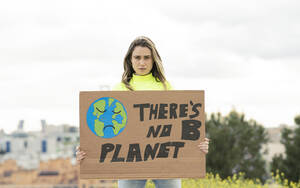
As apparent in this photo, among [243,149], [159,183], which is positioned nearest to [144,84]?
[159,183]

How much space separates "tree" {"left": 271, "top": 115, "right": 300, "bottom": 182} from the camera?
43.5ft

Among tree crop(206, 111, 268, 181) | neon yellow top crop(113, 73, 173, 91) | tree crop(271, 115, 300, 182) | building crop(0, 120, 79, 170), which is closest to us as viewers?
neon yellow top crop(113, 73, 173, 91)

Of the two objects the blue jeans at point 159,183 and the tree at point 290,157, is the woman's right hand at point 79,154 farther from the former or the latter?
the tree at point 290,157

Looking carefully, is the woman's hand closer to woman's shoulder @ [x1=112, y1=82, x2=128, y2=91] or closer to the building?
woman's shoulder @ [x1=112, y1=82, x2=128, y2=91]

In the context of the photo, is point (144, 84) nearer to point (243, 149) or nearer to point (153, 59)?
point (153, 59)

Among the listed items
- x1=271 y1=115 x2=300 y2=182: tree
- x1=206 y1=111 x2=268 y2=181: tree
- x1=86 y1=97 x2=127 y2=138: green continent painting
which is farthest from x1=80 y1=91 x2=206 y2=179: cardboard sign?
x1=271 y1=115 x2=300 y2=182: tree

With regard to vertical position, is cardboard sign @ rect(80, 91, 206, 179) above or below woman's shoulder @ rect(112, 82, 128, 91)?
below

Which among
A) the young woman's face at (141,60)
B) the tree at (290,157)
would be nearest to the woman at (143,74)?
the young woman's face at (141,60)

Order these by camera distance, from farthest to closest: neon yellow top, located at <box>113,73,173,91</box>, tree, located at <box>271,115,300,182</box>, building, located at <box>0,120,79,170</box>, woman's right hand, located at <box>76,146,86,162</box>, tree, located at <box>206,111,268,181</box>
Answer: building, located at <box>0,120,79,170</box> < tree, located at <box>271,115,300,182</box> < tree, located at <box>206,111,268,181</box> < neon yellow top, located at <box>113,73,173,91</box> < woman's right hand, located at <box>76,146,86,162</box>

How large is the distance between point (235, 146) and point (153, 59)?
9969 millimetres

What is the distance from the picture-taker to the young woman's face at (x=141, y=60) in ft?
12.8

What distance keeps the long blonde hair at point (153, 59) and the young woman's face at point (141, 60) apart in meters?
0.04

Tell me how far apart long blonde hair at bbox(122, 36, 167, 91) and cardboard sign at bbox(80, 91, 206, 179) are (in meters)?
0.16

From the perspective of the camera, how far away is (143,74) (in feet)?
13.1
